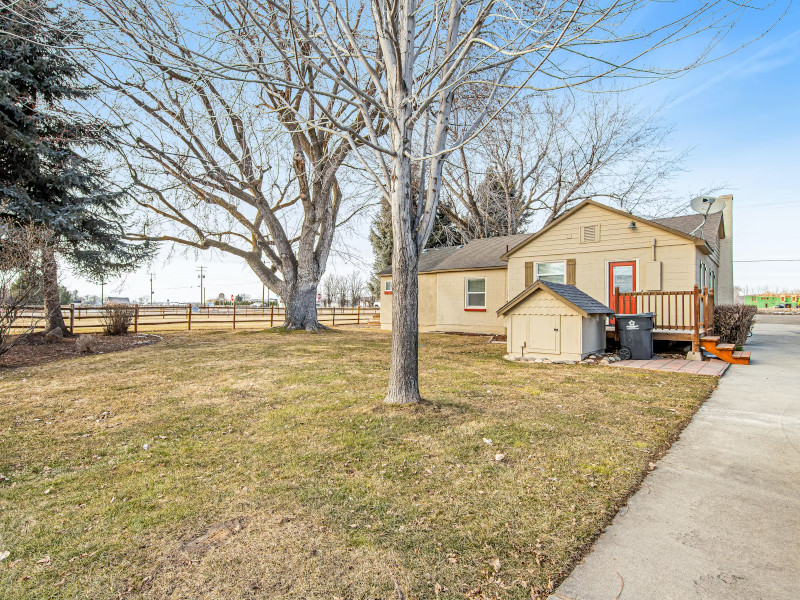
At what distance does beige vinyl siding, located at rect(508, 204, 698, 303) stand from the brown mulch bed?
37.8ft

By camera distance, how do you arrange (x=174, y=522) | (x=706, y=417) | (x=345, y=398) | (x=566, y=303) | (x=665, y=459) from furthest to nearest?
(x=566, y=303) < (x=345, y=398) < (x=706, y=417) < (x=665, y=459) < (x=174, y=522)

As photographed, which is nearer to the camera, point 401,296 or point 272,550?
point 272,550

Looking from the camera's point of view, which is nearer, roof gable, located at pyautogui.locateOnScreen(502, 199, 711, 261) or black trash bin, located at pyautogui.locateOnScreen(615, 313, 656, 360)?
black trash bin, located at pyautogui.locateOnScreen(615, 313, 656, 360)

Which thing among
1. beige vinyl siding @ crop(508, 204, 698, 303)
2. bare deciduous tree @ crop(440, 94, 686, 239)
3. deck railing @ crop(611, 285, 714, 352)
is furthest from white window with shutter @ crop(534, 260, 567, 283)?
bare deciduous tree @ crop(440, 94, 686, 239)

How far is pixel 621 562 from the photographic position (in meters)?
2.11

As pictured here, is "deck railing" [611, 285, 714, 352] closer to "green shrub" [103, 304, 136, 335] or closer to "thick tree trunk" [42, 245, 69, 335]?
"thick tree trunk" [42, 245, 69, 335]

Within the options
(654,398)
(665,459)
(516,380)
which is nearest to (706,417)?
(654,398)

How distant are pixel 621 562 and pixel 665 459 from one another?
1.75 meters

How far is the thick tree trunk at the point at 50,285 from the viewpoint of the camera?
358 inches

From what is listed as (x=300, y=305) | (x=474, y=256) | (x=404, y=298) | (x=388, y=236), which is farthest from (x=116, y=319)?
(x=388, y=236)

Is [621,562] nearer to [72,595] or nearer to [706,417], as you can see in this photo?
[72,595]

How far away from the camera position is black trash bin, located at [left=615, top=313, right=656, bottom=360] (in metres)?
8.95

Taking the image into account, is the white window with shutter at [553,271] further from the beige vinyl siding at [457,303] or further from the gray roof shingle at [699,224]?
the gray roof shingle at [699,224]

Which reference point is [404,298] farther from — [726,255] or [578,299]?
[726,255]
